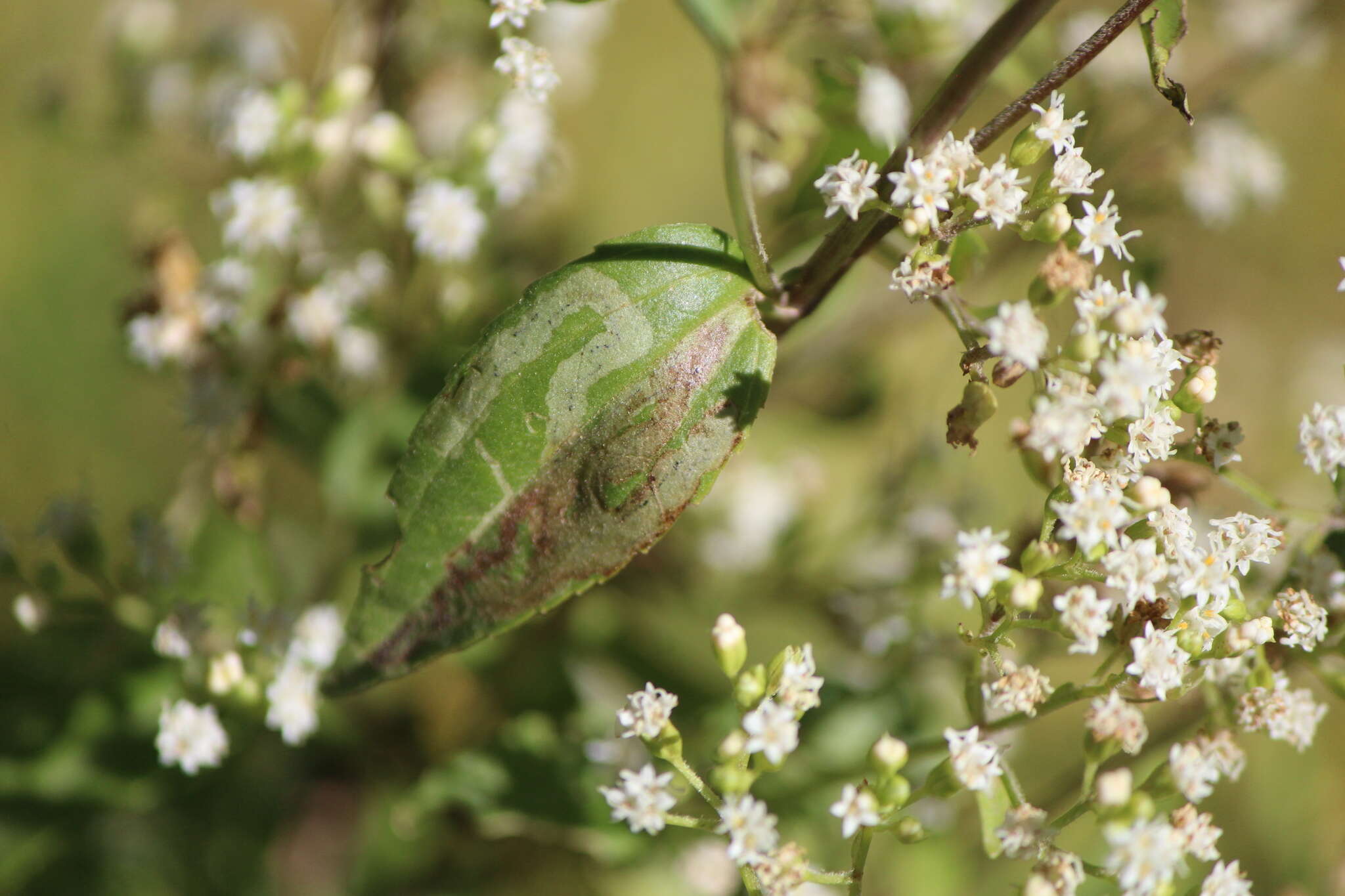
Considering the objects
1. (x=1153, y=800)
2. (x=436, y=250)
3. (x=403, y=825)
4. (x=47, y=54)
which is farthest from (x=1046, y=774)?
(x=47, y=54)

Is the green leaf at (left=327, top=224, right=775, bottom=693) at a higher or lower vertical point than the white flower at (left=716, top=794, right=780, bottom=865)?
higher

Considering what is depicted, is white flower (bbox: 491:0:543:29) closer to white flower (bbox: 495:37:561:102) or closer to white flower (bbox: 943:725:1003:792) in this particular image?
white flower (bbox: 495:37:561:102)

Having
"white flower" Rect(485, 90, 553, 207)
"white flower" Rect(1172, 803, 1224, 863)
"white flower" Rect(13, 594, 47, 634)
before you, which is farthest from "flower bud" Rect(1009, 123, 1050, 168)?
"white flower" Rect(13, 594, 47, 634)

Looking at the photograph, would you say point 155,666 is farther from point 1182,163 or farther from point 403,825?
point 1182,163

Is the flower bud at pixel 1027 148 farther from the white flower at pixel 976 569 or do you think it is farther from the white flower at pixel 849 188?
the white flower at pixel 976 569

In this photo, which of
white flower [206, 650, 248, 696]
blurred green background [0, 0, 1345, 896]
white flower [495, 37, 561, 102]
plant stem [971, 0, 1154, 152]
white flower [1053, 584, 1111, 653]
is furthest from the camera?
blurred green background [0, 0, 1345, 896]

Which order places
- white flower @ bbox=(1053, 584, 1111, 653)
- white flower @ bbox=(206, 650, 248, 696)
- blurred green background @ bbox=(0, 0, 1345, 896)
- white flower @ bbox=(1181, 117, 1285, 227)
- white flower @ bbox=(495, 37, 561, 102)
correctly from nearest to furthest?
white flower @ bbox=(1053, 584, 1111, 653) < white flower @ bbox=(495, 37, 561, 102) < white flower @ bbox=(206, 650, 248, 696) < blurred green background @ bbox=(0, 0, 1345, 896) < white flower @ bbox=(1181, 117, 1285, 227)
